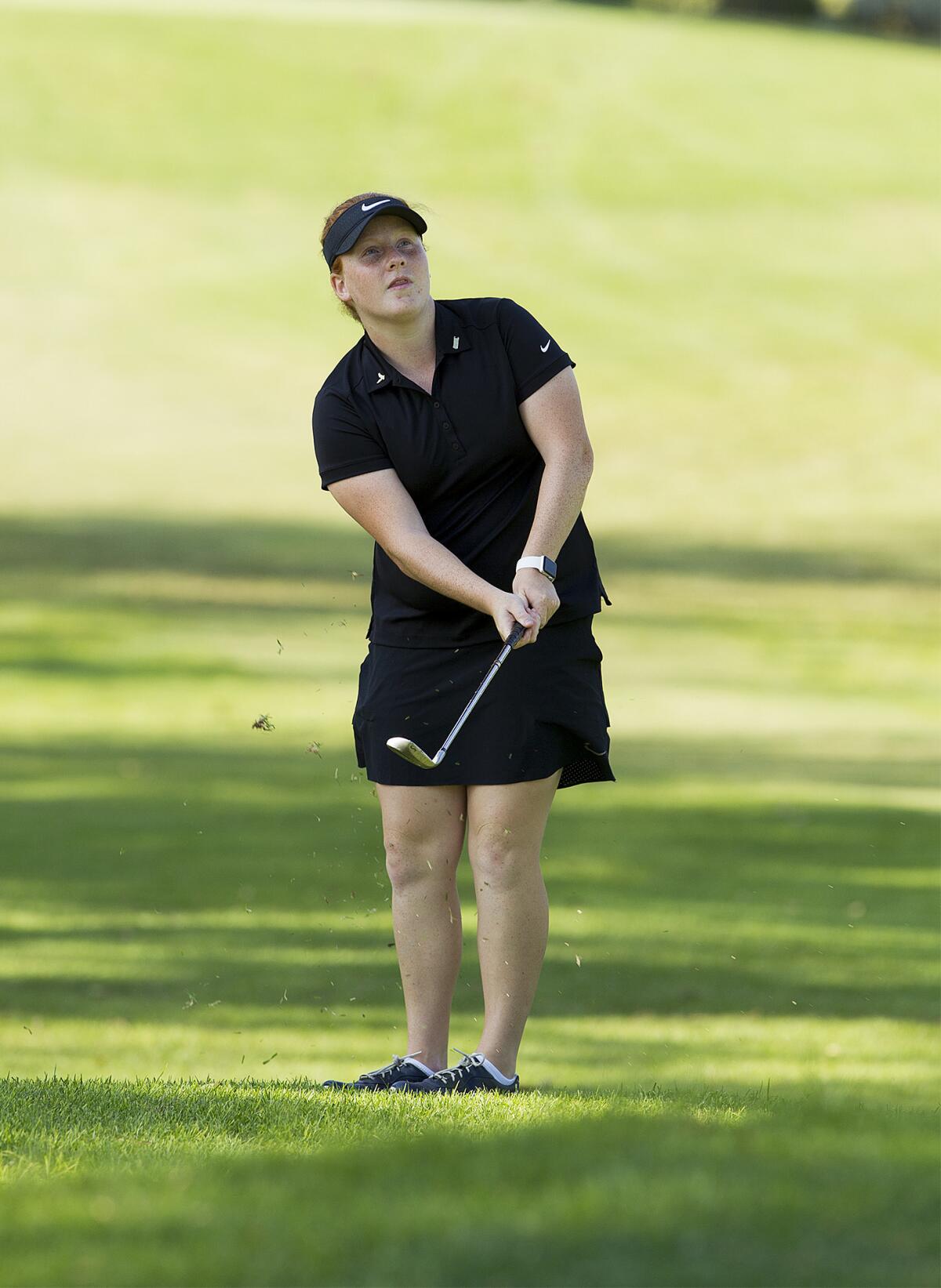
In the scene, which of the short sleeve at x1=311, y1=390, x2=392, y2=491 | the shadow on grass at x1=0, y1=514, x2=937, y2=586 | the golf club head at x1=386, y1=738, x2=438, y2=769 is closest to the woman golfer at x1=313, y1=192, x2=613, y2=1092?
the short sleeve at x1=311, y1=390, x2=392, y2=491

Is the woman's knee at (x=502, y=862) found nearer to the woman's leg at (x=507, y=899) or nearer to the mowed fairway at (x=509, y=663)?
the woman's leg at (x=507, y=899)

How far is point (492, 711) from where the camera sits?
555cm

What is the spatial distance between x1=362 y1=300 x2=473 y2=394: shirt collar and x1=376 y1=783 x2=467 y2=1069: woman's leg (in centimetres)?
98

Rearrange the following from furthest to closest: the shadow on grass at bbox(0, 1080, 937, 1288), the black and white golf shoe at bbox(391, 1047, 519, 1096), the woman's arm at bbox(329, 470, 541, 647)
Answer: the black and white golf shoe at bbox(391, 1047, 519, 1096) → the woman's arm at bbox(329, 470, 541, 647) → the shadow on grass at bbox(0, 1080, 937, 1288)

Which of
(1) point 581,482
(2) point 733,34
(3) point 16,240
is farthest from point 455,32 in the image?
(1) point 581,482

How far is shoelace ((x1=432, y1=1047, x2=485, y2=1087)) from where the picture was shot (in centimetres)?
548

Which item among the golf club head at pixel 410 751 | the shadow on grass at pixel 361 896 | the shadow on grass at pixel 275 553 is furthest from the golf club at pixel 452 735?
the shadow on grass at pixel 275 553

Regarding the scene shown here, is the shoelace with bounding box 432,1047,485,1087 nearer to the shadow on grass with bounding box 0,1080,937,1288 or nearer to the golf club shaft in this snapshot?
the golf club shaft

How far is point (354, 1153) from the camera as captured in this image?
13.3ft

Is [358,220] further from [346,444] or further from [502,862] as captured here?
[502,862]

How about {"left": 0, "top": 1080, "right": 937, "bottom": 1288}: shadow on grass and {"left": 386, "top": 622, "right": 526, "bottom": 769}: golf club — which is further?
{"left": 386, "top": 622, "right": 526, "bottom": 769}: golf club

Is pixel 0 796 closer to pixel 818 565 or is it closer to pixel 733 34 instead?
pixel 818 565

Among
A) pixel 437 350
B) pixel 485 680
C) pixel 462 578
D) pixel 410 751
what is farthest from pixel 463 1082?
pixel 437 350

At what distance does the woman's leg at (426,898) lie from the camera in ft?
18.5
